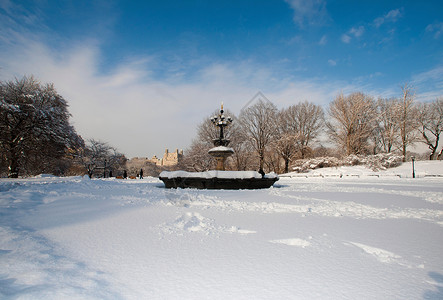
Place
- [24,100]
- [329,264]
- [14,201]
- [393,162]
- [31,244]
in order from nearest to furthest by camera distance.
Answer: [329,264], [31,244], [14,201], [24,100], [393,162]

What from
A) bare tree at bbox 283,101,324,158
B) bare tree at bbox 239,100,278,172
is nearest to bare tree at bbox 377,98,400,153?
bare tree at bbox 283,101,324,158

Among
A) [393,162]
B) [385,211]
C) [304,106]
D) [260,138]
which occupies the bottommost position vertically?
[385,211]

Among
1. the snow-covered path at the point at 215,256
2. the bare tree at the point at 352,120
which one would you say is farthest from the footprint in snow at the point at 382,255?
the bare tree at the point at 352,120

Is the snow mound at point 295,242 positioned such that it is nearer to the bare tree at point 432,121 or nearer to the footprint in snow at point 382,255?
the footprint in snow at point 382,255

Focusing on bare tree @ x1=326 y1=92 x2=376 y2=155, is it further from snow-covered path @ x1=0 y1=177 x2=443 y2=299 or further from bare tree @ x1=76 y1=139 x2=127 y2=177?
bare tree @ x1=76 y1=139 x2=127 y2=177

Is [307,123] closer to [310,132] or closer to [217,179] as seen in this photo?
[310,132]

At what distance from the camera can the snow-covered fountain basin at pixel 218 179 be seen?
11422mm

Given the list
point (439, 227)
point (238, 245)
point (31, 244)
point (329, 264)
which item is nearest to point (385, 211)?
point (439, 227)

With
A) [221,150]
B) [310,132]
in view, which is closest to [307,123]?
[310,132]

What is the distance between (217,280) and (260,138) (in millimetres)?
32404

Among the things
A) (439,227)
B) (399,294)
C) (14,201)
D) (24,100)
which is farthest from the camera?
(24,100)

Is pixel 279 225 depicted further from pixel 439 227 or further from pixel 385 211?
pixel 385 211

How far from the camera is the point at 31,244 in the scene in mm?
2736

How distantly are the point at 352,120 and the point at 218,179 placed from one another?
28562mm
